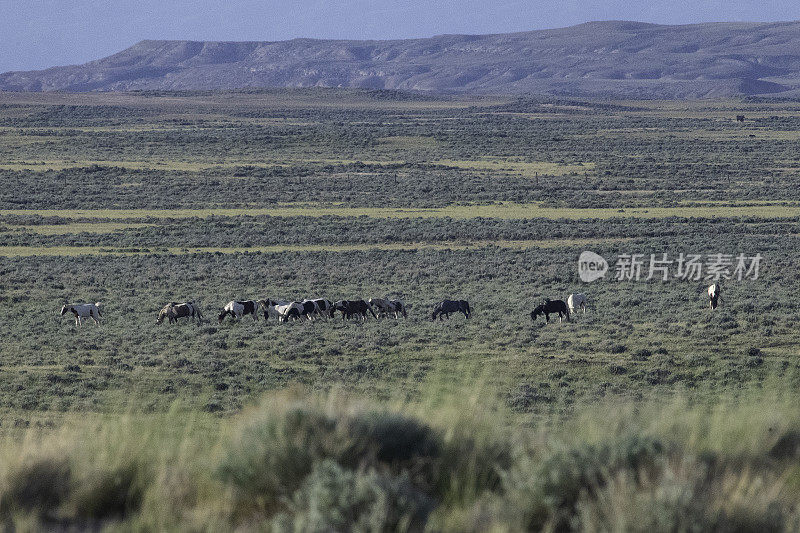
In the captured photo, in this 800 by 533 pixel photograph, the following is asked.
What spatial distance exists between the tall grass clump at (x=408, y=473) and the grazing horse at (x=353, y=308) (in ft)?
63.7

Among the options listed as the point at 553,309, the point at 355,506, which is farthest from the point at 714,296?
the point at 355,506

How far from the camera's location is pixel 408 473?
4.96m

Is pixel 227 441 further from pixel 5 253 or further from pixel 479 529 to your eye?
pixel 5 253

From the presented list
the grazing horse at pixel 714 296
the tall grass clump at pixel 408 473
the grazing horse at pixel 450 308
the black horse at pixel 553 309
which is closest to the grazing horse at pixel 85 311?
the grazing horse at pixel 450 308

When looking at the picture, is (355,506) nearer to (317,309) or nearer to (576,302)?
(317,309)

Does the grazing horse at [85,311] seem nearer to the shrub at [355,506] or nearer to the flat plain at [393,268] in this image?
the flat plain at [393,268]

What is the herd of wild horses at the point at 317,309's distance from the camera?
25.2m

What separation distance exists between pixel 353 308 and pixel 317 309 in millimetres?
1000

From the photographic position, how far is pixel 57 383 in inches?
695

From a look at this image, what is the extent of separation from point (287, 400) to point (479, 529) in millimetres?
1591

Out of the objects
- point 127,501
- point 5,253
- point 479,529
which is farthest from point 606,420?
point 5,253

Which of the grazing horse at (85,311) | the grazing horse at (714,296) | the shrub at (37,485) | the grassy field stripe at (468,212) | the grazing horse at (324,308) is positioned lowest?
the grassy field stripe at (468,212)

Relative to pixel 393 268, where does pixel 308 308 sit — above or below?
above

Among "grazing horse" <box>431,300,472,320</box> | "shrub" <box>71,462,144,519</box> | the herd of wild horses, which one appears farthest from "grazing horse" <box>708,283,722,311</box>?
"shrub" <box>71,462,144,519</box>
